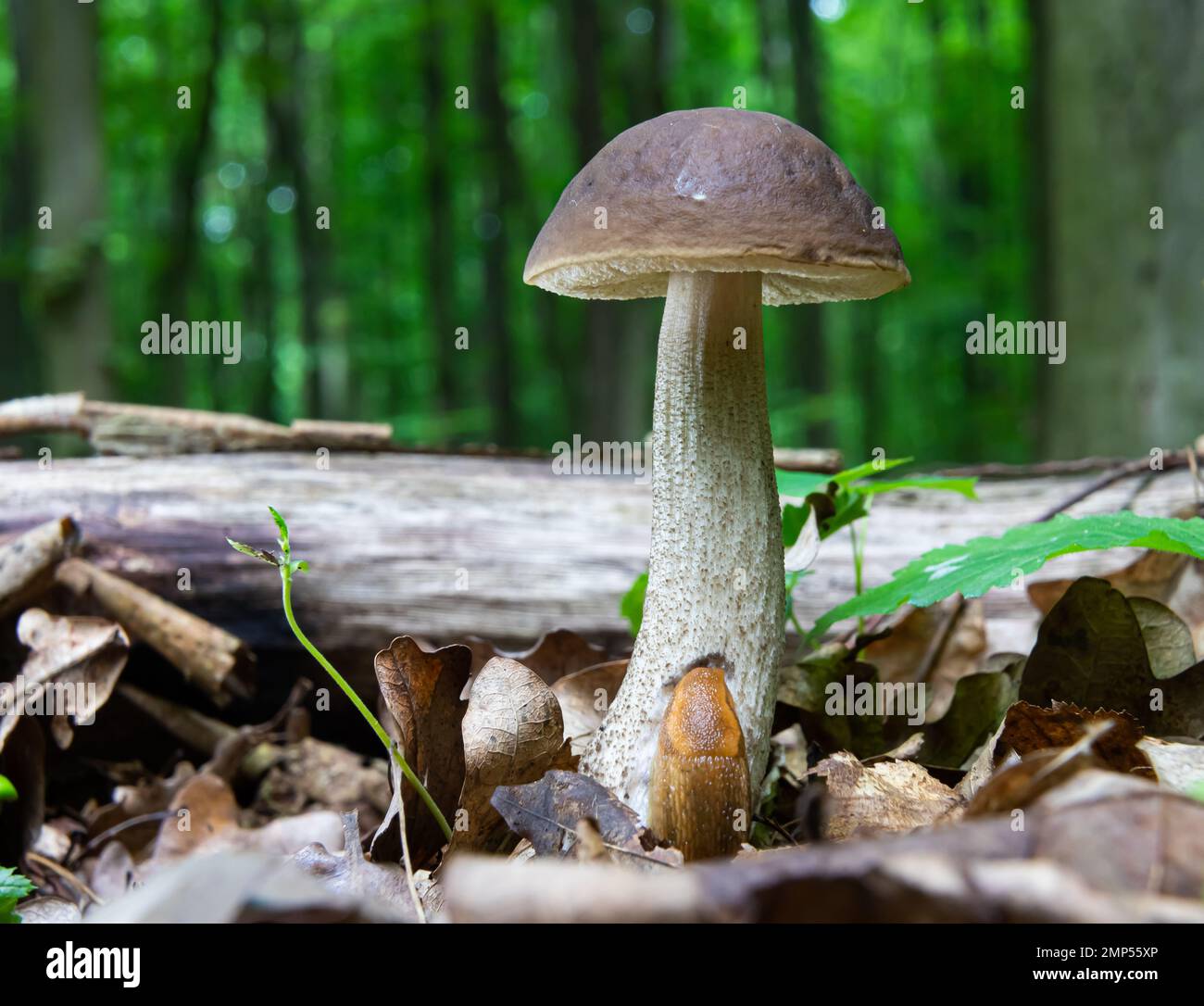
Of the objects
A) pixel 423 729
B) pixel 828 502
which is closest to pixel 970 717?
pixel 828 502

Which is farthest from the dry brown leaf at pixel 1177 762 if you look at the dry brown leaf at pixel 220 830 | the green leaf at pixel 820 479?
the dry brown leaf at pixel 220 830

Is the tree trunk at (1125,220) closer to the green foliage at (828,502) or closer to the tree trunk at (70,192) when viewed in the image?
the green foliage at (828,502)

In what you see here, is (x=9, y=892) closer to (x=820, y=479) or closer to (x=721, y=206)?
(x=721, y=206)

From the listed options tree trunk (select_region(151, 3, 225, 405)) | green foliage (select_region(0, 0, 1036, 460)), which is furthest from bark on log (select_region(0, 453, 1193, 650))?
tree trunk (select_region(151, 3, 225, 405))

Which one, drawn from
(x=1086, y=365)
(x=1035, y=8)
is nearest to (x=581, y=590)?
(x=1086, y=365)
